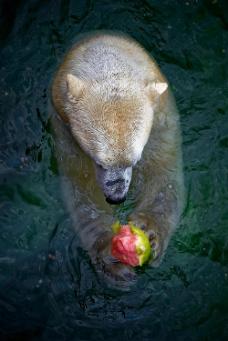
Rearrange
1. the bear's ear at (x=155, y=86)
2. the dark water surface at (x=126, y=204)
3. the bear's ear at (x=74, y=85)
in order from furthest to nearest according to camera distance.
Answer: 1. the dark water surface at (x=126, y=204)
2. the bear's ear at (x=155, y=86)
3. the bear's ear at (x=74, y=85)

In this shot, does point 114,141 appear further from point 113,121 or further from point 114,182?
point 114,182

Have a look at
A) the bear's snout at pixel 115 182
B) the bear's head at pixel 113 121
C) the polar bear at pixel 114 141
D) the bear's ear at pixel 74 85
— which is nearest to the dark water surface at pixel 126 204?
the polar bear at pixel 114 141

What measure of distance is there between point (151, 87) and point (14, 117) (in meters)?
2.01

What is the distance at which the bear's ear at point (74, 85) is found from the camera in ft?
17.1

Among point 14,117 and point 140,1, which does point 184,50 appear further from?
point 14,117

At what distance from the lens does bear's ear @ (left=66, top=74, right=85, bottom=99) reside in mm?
5219

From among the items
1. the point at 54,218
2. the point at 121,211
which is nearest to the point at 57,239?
the point at 54,218

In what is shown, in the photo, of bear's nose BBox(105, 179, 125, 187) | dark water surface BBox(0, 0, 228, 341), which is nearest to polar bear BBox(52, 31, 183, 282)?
bear's nose BBox(105, 179, 125, 187)

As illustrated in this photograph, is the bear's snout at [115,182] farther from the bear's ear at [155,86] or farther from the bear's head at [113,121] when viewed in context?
the bear's ear at [155,86]

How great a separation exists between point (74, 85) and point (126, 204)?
5.14 ft

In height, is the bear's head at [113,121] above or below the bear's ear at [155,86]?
below

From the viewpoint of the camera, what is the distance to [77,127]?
17.8 feet

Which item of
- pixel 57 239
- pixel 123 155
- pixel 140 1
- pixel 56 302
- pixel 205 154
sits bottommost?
pixel 56 302

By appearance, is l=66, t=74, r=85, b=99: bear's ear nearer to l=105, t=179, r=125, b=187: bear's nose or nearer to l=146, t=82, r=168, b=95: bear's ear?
l=146, t=82, r=168, b=95: bear's ear
